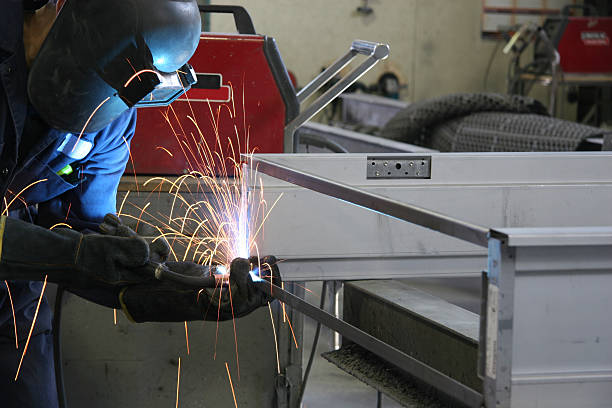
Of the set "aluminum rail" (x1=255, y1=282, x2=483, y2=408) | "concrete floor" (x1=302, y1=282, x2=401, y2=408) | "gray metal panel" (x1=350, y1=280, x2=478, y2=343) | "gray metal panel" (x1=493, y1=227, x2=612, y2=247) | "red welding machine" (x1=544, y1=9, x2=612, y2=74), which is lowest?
"concrete floor" (x1=302, y1=282, x2=401, y2=408)

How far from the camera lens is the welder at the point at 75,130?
1.62m

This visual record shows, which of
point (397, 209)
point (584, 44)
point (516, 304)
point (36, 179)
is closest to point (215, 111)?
point (36, 179)

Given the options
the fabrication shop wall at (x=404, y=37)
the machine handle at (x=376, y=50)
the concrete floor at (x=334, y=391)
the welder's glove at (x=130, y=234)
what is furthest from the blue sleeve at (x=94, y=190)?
the fabrication shop wall at (x=404, y=37)

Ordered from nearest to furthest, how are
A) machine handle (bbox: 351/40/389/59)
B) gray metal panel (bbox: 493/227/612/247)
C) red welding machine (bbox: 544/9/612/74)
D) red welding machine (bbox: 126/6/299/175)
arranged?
gray metal panel (bbox: 493/227/612/247) → red welding machine (bbox: 126/6/299/175) → machine handle (bbox: 351/40/389/59) → red welding machine (bbox: 544/9/612/74)

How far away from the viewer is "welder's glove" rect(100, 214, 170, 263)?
1.75m

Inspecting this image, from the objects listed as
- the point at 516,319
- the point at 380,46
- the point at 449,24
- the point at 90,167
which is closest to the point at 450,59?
the point at 449,24

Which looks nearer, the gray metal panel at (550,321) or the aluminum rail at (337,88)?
the gray metal panel at (550,321)

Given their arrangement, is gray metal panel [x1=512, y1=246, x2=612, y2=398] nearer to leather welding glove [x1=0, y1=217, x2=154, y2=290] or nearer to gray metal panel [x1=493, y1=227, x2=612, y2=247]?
gray metal panel [x1=493, y1=227, x2=612, y2=247]

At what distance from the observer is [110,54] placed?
1.62 metres

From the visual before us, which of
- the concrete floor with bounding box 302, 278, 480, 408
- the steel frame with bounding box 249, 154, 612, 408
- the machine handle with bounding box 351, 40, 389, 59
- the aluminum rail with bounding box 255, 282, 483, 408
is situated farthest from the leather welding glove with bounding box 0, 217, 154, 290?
the concrete floor with bounding box 302, 278, 480, 408

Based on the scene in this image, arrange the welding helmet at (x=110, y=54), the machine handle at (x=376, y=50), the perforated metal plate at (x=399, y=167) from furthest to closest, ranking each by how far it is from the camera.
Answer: the machine handle at (x=376, y=50), the perforated metal plate at (x=399, y=167), the welding helmet at (x=110, y=54)

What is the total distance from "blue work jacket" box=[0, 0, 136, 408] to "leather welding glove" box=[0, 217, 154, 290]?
3 cm

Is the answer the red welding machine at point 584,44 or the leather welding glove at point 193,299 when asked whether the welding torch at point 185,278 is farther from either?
the red welding machine at point 584,44

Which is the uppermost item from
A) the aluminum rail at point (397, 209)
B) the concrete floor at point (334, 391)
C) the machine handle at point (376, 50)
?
the machine handle at point (376, 50)
